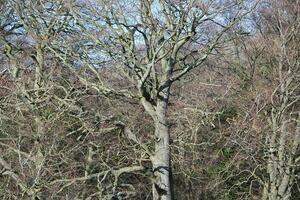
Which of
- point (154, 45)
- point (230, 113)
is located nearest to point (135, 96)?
point (154, 45)

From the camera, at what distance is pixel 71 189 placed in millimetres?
12852

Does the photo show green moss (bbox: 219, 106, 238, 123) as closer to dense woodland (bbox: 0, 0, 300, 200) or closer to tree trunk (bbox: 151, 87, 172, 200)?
dense woodland (bbox: 0, 0, 300, 200)

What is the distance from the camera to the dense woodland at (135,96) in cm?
1103

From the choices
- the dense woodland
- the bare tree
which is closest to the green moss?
the dense woodland

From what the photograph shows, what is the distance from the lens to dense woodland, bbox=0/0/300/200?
1103 cm

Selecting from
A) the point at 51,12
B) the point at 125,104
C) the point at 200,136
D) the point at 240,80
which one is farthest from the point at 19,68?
the point at 240,80

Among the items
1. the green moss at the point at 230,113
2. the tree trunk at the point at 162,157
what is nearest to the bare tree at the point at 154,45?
the tree trunk at the point at 162,157

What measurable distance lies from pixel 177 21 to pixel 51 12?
3.33m

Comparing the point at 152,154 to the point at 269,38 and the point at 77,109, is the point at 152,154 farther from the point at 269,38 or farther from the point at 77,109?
the point at 269,38

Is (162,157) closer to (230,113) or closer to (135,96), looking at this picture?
(135,96)

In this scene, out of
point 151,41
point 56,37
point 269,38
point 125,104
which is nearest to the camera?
point 151,41

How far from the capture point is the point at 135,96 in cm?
1116

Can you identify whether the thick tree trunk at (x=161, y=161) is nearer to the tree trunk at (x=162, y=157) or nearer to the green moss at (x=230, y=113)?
the tree trunk at (x=162, y=157)

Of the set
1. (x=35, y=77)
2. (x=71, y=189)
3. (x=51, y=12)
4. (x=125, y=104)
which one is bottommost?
(x=71, y=189)
